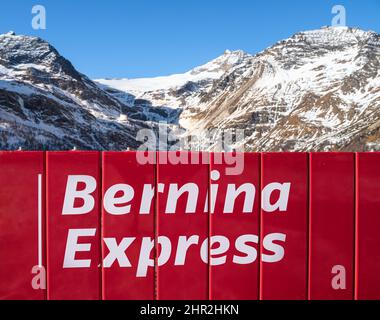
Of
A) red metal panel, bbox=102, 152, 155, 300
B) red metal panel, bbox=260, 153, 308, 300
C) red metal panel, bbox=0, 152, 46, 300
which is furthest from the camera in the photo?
red metal panel, bbox=260, 153, 308, 300

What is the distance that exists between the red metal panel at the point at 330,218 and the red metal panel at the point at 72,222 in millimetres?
3537

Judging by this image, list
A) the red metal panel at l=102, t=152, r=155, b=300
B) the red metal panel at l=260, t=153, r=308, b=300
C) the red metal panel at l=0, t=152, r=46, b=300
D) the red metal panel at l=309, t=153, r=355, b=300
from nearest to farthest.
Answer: the red metal panel at l=0, t=152, r=46, b=300
the red metal panel at l=102, t=152, r=155, b=300
the red metal panel at l=260, t=153, r=308, b=300
the red metal panel at l=309, t=153, r=355, b=300

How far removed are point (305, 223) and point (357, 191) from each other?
1.03 metres

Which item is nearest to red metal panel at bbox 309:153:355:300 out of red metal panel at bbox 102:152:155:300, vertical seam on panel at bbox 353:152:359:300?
vertical seam on panel at bbox 353:152:359:300

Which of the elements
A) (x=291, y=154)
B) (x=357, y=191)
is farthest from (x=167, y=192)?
(x=357, y=191)

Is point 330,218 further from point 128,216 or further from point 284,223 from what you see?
point 128,216

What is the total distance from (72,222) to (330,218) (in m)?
4.22

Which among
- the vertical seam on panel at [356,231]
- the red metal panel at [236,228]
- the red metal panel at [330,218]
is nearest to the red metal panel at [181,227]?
the red metal panel at [236,228]

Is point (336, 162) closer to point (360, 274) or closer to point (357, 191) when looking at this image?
point (357, 191)

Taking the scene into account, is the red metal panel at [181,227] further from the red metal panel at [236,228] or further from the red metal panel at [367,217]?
the red metal panel at [367,217]

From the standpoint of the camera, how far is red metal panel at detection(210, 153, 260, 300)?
7.16m

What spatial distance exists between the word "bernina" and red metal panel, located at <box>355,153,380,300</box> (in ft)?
4.16

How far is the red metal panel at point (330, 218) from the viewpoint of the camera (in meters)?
7.34

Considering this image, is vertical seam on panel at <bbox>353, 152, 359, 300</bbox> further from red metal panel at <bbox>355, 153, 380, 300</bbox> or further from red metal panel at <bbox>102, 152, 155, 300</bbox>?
red metal panel at <bbox>102, 152, 155, 300</bbox>
